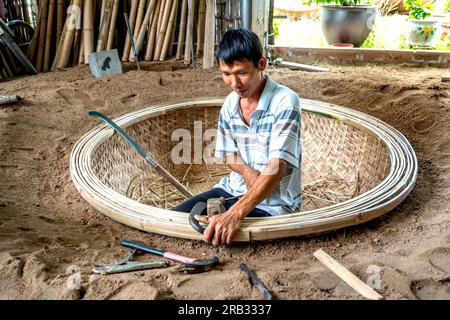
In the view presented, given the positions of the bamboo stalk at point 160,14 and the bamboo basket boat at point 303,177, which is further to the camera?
the bamboo stalk at point 160,14

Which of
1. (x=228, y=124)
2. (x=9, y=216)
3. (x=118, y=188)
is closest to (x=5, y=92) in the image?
(x=118, y=188)

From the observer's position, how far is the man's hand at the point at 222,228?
1802 millimetres

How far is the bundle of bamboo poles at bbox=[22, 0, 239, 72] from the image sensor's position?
4793 mm

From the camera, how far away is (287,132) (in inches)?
76.1

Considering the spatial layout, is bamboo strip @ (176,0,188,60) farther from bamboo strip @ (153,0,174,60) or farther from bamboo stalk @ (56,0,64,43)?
bamboo stalk @ (56,0,64,43)

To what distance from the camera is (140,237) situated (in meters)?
1.99

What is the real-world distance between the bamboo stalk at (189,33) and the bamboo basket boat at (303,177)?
4.82ft

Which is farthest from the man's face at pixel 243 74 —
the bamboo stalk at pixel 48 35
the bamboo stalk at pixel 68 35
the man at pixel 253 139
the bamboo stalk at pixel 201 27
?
the bamboo stalk at pixel 48 35

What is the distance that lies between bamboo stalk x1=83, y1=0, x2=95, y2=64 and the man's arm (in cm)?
360

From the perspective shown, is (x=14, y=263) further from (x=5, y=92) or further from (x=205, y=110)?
(x=5, y=92)

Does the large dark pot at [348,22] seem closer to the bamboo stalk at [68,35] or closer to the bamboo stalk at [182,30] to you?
the bamboo stalk at [182,30]

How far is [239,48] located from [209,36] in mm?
2767

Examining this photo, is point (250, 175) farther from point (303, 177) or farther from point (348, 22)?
point (348, 22)

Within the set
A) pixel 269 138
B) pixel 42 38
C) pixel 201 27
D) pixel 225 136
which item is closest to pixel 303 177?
pixel 225 136
